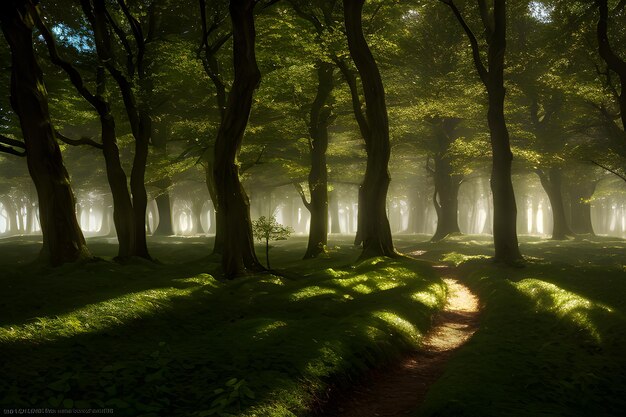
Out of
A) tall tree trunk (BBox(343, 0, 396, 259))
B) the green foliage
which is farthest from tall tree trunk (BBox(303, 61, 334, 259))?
the green foliage

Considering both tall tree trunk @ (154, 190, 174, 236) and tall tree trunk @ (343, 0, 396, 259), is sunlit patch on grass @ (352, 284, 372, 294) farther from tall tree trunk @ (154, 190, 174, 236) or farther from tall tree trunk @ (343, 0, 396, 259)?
tall tree trunk @ (154, 190, 174, 236)

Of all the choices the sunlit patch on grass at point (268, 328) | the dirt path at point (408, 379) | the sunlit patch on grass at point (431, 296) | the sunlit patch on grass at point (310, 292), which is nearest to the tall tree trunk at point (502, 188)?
the sunlit patch on grass at point (431, 296)

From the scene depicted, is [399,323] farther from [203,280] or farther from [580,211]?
[580,211]

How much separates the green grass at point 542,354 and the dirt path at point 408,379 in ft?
1.35

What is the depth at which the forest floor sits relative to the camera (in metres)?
6.19

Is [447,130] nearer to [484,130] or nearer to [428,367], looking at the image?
[484,130]

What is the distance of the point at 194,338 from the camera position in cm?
864

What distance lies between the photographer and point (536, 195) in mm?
72625

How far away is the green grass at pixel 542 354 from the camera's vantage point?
650cm

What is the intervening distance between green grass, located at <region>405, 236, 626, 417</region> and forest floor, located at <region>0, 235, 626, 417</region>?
0.11 ft

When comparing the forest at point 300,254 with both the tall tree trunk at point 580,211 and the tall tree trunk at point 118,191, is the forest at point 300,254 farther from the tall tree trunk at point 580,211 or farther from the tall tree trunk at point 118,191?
the tall tree trunk at point 580,211

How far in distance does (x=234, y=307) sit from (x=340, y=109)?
2237 cm

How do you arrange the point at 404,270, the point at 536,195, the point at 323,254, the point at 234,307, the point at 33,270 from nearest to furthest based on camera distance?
the point at 234,307 < the point at 33,270 < the point at 404,270 < the point at 323,254 < the point at 536,195

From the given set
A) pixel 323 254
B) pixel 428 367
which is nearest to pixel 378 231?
pixel 323 254
